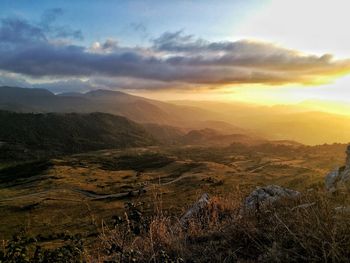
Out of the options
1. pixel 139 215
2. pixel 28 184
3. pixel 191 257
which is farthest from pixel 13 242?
pixel 28 184

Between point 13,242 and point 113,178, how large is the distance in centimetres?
13778

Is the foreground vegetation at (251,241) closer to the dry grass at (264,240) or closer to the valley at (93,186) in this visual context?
the dry grass at (264,240)

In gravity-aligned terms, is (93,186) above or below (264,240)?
below

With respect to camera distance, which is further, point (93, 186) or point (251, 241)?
point (93, 186)

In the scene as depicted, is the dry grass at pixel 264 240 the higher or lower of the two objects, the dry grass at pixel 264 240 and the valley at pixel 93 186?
the higher

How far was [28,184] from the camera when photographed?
133 metres

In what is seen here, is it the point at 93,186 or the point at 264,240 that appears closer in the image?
the point at 264,240

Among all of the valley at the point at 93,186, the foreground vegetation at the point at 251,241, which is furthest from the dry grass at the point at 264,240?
the valley at the point at 93,186

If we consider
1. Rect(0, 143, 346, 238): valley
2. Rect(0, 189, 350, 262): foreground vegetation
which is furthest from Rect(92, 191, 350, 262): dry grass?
Rect(0, 143, 346, 238): valley

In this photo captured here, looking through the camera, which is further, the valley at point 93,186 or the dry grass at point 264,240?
the valley at point 93,186

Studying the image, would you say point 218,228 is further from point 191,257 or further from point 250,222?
point 191,257

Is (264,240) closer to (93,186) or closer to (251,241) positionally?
(251,241)

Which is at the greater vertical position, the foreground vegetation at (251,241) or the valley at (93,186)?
the foreground vegetation at (251,241)

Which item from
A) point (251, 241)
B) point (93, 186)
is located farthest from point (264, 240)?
point (93, 186)
